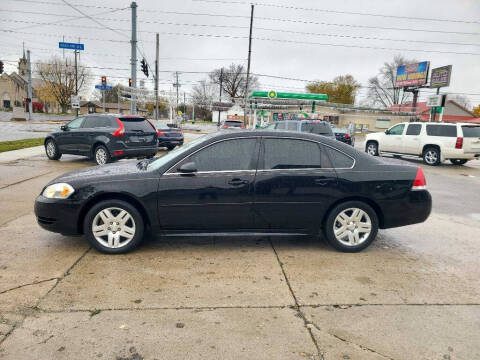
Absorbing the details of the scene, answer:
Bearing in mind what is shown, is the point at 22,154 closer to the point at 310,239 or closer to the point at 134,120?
the point at 134,120

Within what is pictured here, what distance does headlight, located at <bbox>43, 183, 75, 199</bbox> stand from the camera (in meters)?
4.18

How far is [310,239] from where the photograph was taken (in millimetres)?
4969

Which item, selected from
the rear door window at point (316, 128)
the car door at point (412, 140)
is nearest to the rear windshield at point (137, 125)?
the rear door window at point (316, 128)

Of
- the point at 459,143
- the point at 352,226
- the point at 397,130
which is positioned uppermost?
the point at 397,130

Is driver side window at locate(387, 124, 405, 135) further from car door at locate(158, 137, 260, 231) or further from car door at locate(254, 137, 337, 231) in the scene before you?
car door at locate(158, 137, 260, 231)

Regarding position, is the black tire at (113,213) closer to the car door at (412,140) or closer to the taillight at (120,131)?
the taillight at (120,131)

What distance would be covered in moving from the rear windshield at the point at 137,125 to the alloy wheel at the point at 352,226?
821 cm

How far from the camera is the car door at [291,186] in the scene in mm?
4270

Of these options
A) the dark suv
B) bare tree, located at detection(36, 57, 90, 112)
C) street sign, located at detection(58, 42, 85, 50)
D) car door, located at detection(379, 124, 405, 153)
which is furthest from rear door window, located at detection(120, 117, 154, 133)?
bare tree, located at detection(36, 57, 90, 112)

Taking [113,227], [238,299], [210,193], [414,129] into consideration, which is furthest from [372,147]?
[238,299]

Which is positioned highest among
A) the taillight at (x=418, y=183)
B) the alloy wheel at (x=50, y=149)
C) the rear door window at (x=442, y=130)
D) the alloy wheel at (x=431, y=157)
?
the rear door window at (x=442, y=130)

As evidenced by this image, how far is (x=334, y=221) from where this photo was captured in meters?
4.42

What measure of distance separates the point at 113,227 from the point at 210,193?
47.4 inches

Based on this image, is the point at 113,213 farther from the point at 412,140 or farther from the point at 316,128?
the point at 412,140
